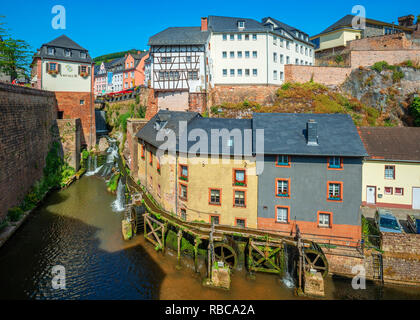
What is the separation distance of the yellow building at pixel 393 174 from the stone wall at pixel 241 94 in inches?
667

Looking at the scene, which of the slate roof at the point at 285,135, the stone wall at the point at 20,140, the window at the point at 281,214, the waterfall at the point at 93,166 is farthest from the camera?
the waterfall at the point at 93,166

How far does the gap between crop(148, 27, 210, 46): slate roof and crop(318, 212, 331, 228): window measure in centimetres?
2715

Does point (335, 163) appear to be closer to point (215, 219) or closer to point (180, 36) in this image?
point (215, 219)

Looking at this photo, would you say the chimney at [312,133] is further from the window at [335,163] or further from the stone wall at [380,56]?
the stone wall at [380,56]

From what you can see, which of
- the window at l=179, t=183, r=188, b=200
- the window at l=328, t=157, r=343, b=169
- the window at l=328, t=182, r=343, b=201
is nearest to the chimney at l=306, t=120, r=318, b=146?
the window at l=328, t=157, r=343, b=169

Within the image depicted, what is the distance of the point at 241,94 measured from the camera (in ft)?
Answer: 127

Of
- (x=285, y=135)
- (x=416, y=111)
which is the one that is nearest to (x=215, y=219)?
(x=285, y=135)

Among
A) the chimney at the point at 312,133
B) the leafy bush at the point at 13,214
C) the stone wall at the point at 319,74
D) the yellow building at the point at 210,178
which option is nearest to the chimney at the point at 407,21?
the stone wall at the point at 319,74

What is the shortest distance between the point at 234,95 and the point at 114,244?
84.2 feet

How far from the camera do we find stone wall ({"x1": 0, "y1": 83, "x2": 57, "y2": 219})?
2138cm

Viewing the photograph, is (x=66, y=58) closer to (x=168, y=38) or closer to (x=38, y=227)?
(x=168, y=38)

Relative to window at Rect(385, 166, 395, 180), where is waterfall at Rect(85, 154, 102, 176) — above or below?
below

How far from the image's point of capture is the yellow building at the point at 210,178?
18.8m

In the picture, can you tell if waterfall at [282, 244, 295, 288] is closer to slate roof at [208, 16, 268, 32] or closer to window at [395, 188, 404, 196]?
window at [395, 188, 404, 196]
